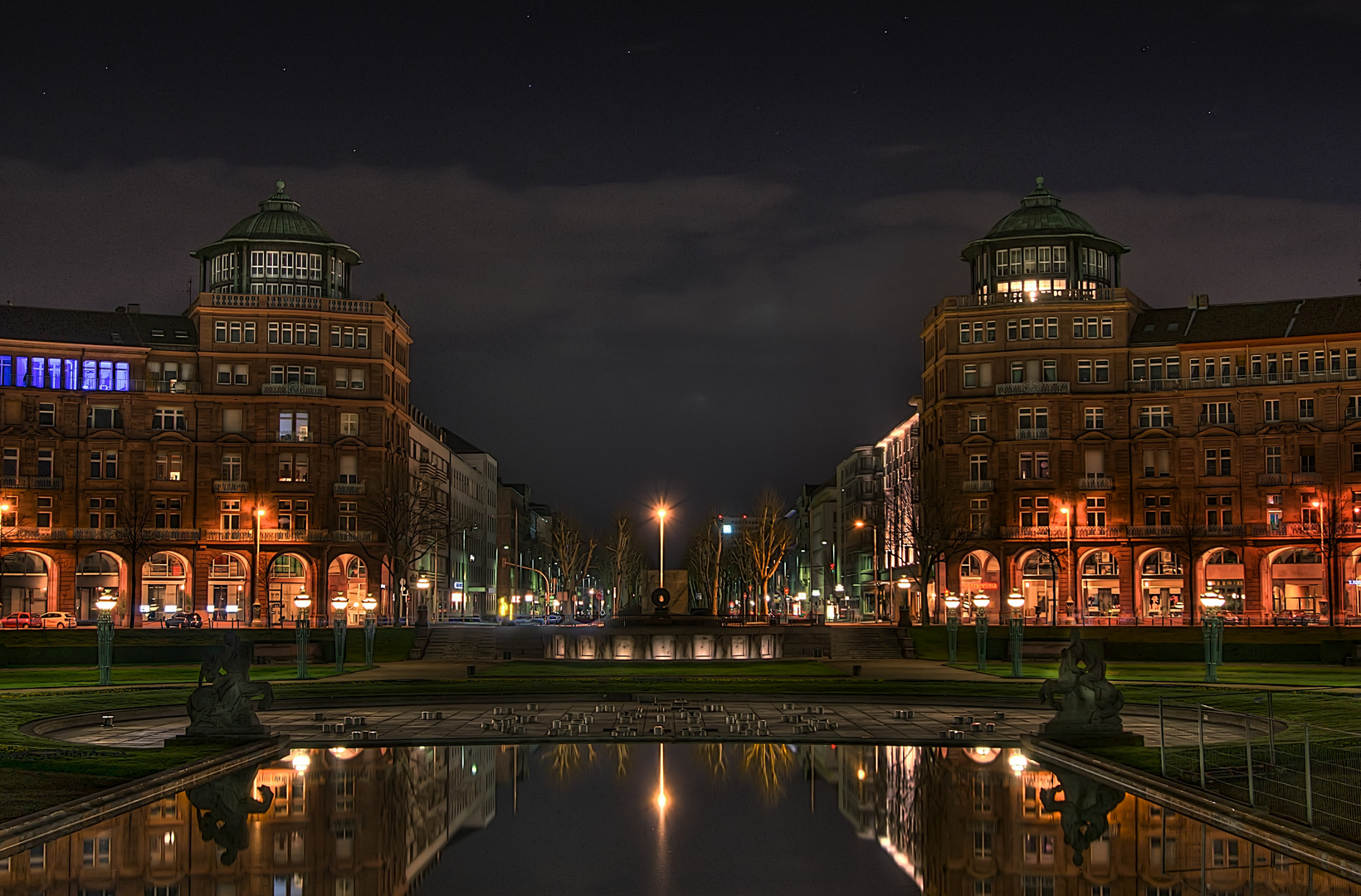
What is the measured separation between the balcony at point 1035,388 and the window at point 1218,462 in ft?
37.2

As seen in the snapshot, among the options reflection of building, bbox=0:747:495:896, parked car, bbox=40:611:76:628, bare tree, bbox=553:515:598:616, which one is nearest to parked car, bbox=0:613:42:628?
parked car, bbox=40:611:76:628

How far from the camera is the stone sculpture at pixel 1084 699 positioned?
2662 cm

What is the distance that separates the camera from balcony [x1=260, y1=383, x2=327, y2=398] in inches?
4370

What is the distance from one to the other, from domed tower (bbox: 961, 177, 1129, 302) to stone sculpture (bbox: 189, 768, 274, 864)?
10004 cm

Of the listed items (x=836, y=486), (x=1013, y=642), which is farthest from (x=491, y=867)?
(x=836, y=486)

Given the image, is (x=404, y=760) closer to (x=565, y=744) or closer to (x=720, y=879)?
(x=565, y=744)

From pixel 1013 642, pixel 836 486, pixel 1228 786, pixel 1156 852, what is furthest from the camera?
pixel 836 486

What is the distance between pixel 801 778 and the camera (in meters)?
23.7

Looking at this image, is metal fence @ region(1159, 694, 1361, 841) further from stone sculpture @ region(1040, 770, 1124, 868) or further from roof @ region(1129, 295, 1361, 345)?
roof @ region(1129, 295, 1361, 345)

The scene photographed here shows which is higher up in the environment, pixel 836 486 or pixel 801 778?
pixel 836 486

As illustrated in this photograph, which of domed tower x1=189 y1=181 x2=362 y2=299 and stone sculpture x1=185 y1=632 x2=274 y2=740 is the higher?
domed tower x1=189 y1=181 x2=362 y2=299

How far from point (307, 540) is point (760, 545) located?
35.0 m

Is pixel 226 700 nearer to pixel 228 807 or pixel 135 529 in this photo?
pixel 228 807

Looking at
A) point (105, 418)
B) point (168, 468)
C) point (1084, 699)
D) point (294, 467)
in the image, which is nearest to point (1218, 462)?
point (294, 467)
